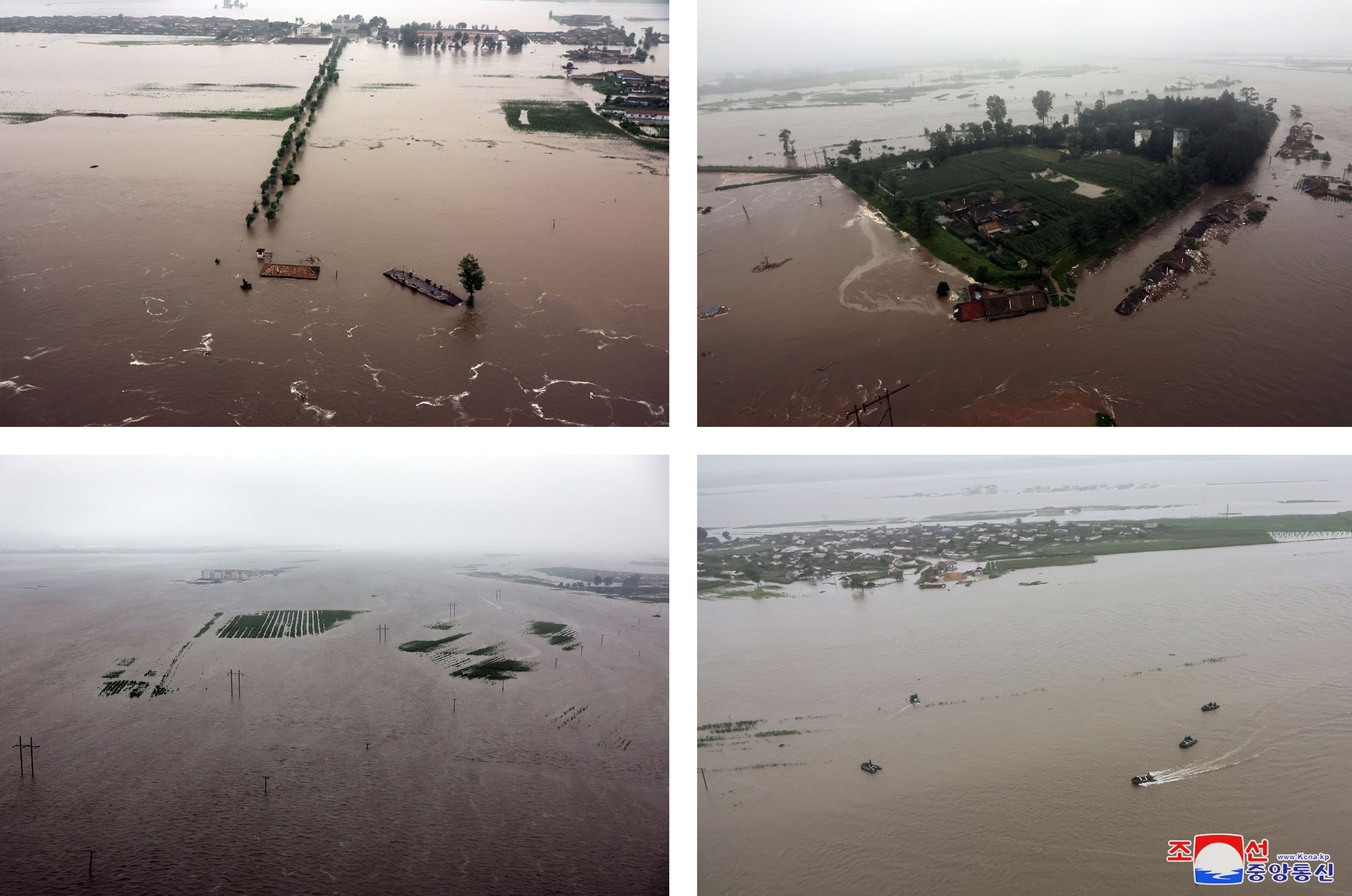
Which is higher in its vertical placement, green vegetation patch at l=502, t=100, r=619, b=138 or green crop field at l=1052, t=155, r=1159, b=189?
green vegetation patch at l=502, t=100, r=619, b=138

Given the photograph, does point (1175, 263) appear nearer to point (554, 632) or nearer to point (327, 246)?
point (554, 632)

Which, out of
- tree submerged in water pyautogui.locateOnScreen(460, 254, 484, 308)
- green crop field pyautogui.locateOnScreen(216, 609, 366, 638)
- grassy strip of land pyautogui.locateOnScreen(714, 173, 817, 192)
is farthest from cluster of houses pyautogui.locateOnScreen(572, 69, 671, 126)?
green crop field pyautogui.locateOnScreen(216, 609, 366, 638)

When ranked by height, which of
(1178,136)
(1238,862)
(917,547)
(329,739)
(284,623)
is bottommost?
(1238,862)

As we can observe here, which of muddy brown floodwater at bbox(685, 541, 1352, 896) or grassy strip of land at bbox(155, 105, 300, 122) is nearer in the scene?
muddy brown floodwater at bbox(685, 541, 1352, 896)

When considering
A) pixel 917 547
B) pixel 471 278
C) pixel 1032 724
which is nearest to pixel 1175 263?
pixel 917 547

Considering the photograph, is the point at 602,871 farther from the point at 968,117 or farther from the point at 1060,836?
the point at 968,117

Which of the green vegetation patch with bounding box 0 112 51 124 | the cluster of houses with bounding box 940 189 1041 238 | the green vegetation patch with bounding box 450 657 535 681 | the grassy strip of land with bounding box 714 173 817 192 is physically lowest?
the green vegetation patch with bounding box 450 657 535 681

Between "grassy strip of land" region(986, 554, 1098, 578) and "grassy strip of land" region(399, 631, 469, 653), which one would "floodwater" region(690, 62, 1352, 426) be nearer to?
"grassy strip of land" region(986, 554, 1098, 578)

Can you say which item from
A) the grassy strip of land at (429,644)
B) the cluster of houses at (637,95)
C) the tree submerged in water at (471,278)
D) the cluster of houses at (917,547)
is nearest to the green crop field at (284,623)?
the grassy strip of land at (429,644)
